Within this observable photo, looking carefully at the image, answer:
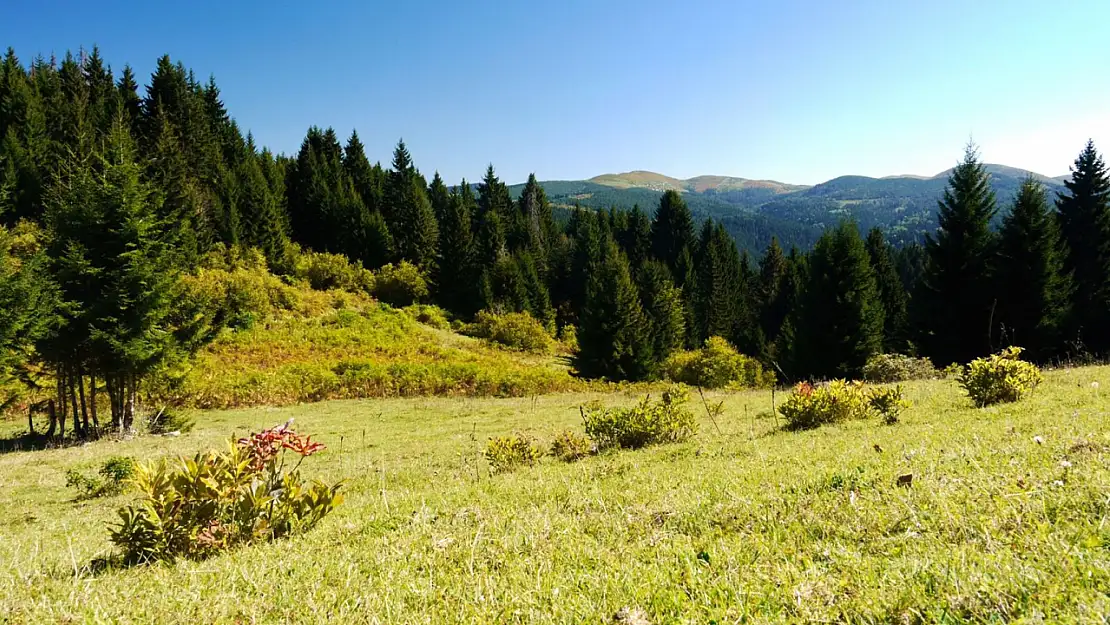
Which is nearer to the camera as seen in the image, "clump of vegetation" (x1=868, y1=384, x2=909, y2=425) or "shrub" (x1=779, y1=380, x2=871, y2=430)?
"clump of vegetation" (x1=868, y1=384, x2=909, y2=425)

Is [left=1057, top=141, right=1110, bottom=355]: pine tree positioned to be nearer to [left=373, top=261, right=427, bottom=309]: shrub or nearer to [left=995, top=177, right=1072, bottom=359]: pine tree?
[left=995, top=177, right=1072, bottom=359]: pine tree

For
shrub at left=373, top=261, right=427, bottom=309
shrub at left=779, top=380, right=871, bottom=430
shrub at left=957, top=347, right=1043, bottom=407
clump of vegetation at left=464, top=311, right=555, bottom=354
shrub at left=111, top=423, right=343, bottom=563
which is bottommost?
clump of vegetation at left=464, top=311, right=555, bottom=354

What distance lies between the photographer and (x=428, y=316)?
151 feet

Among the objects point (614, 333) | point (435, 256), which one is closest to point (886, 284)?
point (614, 333)

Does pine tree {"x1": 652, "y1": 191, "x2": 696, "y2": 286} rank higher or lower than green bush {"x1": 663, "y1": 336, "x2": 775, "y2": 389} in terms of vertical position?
higher

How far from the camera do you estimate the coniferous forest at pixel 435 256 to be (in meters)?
13.3

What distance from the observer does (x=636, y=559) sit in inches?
127

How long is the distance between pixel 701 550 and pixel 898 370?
1931 cm

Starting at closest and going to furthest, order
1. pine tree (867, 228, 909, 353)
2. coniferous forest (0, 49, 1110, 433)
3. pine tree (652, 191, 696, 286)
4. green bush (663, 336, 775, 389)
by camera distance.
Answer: coniferous forest (0, 49, 1110, 433) < green bush (663, 336, 775, 389) < pine tree (867, 228, 909, 353) < pine tree (652, 191, 696, 286)

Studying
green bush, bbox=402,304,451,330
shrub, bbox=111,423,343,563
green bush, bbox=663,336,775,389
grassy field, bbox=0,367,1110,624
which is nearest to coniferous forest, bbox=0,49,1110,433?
green bush, bbox=663,336,775,389

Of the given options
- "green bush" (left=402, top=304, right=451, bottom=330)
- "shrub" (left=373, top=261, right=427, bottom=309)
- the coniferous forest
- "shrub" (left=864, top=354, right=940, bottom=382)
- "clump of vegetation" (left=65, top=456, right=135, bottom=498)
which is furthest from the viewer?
"shrub" (left=373, top=261, right=427, bottom=309)

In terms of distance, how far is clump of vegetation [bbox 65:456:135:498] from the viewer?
28.3ft

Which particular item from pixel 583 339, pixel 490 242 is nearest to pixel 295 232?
pixel 490 242

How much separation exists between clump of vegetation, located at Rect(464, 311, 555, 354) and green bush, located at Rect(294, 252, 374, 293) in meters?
11.5
